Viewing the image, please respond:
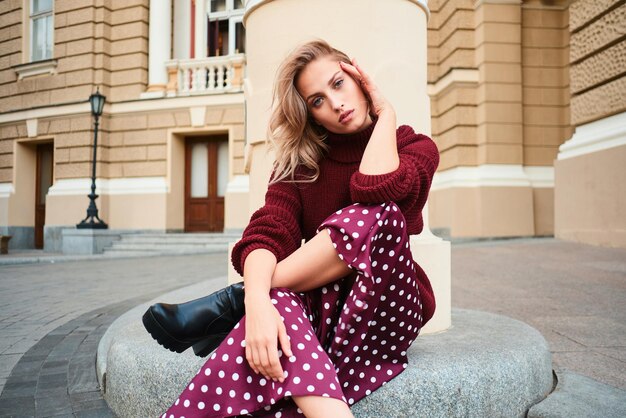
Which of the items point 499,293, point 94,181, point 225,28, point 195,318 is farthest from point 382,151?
point 225,28

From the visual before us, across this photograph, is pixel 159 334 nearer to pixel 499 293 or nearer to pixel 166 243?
pixel 499 293

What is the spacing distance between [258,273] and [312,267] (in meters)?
0.16

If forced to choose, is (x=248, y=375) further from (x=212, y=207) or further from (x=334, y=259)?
(x=212, y=207)

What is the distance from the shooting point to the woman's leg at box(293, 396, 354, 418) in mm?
1229

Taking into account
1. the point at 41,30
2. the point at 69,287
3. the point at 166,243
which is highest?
the point at 41,30

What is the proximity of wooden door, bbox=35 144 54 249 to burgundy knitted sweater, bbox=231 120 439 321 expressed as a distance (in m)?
13.6

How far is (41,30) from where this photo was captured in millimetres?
13102

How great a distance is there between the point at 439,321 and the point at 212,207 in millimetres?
10523

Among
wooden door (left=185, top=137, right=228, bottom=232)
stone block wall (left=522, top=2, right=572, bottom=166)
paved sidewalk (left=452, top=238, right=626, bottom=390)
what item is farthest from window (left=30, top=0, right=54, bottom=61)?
paved sidewalk (left=452, top=238, right=626, bottom=390)

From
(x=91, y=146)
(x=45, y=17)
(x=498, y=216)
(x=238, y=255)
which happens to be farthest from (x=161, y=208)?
(x=238, y=255)

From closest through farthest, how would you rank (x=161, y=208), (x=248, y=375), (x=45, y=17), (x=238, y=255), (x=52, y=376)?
(x=248, y=375) → (x=238, y=255) → (x=52, y=376) → (x=161, y=208) → (x=45, y=17)

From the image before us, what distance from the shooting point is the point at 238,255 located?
5.36 feet

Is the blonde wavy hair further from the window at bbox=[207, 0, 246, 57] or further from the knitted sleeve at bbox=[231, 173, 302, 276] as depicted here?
the window at bbox=[207, 0, 246, 57]

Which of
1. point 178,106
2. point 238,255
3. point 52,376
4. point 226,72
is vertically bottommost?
point 52,376
